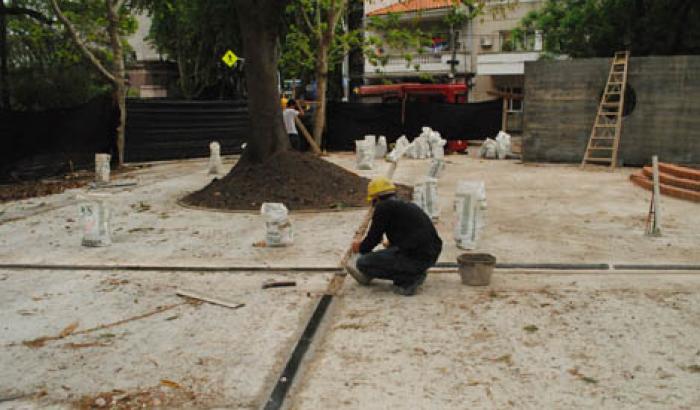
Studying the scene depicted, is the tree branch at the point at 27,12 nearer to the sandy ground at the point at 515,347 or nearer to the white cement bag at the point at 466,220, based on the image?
the white cement bag at the point at 466,220

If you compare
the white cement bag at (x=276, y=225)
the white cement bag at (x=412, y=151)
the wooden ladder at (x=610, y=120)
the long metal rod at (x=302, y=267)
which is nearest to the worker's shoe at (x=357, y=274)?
the long metal rod at (x=302, y=267)

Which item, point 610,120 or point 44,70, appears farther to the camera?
point 44,70

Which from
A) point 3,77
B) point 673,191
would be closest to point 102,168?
point 3,77

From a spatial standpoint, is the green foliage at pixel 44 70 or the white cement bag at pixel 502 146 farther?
the green foliage at pixel 44 70

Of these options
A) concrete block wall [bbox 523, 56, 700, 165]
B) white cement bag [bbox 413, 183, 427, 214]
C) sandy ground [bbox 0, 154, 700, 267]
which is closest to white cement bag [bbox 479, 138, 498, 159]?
concrete block wall [bbox 523, 56, 700, 165]

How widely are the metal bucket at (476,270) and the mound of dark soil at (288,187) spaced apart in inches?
183

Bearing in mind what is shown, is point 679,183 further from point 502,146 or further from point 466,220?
point 502,146

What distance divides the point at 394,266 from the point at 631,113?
523 inches

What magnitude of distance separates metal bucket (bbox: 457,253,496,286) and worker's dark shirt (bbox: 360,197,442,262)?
38 cm

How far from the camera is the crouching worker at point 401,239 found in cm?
588

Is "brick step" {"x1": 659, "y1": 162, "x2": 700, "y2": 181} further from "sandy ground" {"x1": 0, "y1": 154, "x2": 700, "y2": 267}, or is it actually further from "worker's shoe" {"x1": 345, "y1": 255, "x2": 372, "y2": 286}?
"worker's shoe" {"x1": 345, "y1": 255, "x2": 372, "y2": 286}

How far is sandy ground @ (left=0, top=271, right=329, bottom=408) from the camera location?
412 centimetres

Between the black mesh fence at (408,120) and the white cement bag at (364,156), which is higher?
the black mesh fence at (408,120)

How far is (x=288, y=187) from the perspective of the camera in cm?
1114
